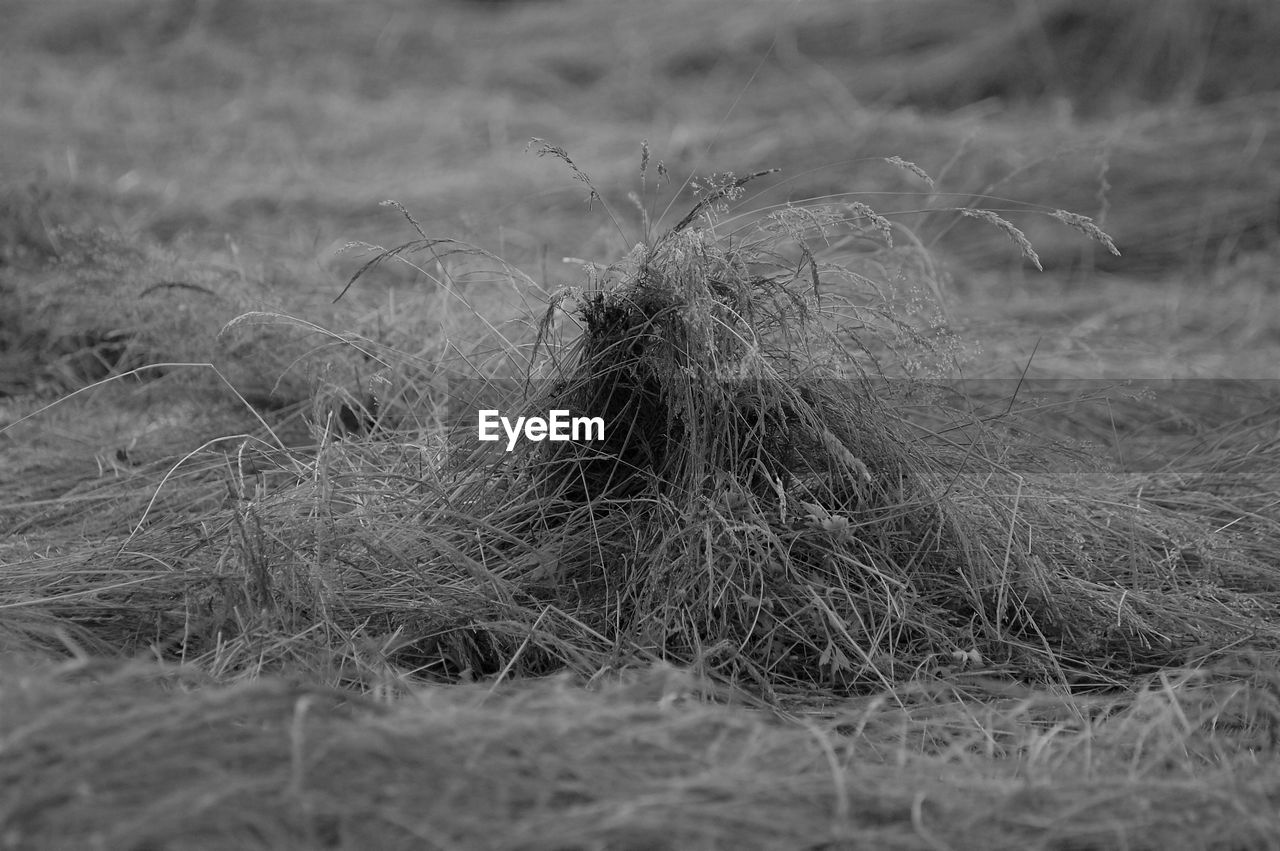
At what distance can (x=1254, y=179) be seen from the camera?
471cm

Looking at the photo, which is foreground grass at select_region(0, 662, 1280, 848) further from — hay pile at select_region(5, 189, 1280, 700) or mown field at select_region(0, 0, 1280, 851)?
hay pile at select_region(5, 189, 1280, 700)

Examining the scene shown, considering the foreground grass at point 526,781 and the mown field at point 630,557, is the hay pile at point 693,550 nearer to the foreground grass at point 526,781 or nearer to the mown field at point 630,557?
the mown field at point 630,557

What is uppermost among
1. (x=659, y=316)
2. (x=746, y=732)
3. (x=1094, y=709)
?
(x=659, y=316)

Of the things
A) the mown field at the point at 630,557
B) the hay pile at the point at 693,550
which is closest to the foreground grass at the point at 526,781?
the mown field at the point at 630,557

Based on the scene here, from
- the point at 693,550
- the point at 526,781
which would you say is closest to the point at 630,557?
the point at 693,550

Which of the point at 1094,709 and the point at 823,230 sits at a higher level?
the point at 823,230

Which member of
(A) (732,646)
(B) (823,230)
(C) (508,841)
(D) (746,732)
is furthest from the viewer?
(B) (823,230)

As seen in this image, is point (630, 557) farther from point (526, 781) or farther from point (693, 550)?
point (526, 781)

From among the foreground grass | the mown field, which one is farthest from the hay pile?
the foreground grass

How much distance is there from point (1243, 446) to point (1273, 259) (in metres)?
2.07

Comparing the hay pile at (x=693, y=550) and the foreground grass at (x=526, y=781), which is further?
the hay pile at (x=693, y=550)

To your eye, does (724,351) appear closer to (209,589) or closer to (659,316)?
(659,316)

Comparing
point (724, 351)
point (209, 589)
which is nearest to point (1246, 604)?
point (724, 351)

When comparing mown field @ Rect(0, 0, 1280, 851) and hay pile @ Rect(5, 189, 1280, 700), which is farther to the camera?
hay pile @ Rect(5, 189, 1280, 700)
